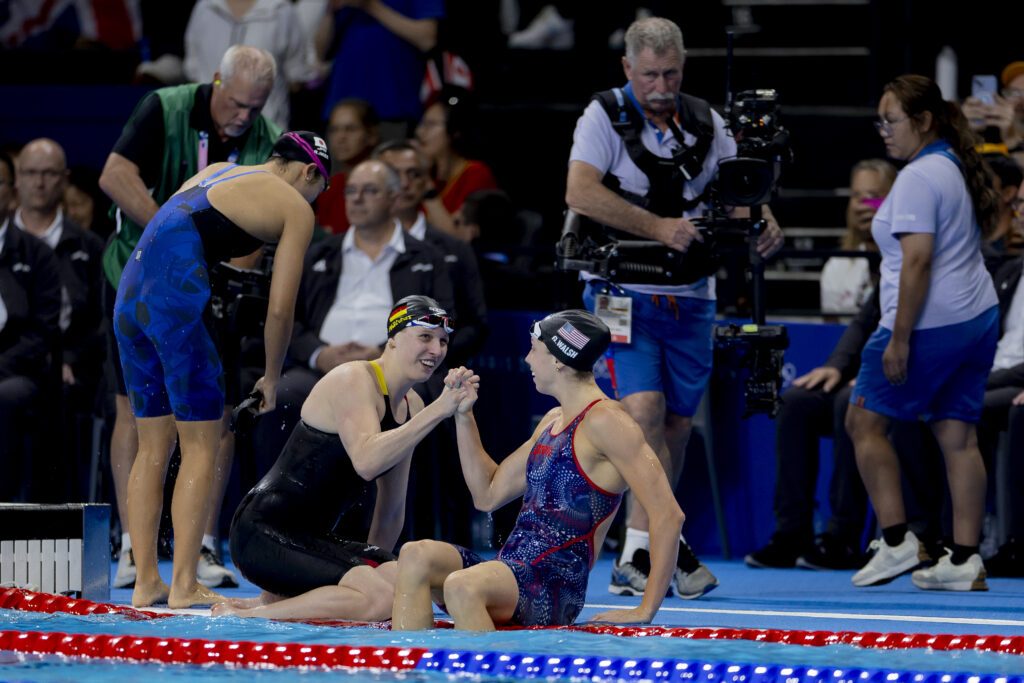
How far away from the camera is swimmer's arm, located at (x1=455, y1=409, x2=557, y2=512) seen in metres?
5.50

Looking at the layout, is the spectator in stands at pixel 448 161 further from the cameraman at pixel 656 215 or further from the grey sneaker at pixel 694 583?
the grey sneaker at pixel 694 583

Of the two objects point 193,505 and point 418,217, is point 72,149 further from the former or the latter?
point 193,505

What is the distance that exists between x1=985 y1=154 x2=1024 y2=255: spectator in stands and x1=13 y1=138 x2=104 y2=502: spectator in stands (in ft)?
15.5

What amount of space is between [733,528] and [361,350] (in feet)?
7.12

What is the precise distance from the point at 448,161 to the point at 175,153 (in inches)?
120

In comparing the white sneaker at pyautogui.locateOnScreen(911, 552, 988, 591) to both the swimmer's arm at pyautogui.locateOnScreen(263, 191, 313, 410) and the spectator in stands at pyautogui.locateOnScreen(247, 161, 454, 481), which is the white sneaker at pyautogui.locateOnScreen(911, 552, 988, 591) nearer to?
the spectator in stands at pyautogui.locateOnScreen(247, 161, 454, 481)

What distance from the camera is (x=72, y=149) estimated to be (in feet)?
36.3

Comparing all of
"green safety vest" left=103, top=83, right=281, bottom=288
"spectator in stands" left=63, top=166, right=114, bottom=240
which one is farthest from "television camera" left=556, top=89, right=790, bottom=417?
"spectator in stands" left=63, top=166, right=114, bottom=240

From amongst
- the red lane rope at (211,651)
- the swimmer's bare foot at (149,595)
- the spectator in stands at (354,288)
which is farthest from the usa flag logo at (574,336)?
the spectator in stands at (354,288)

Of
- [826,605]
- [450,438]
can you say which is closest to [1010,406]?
[826,605]

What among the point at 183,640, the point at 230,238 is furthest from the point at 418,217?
the point at 183,640

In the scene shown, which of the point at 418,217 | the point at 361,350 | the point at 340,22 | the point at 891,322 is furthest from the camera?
the point at 340,22

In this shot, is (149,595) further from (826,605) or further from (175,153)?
(826,605)

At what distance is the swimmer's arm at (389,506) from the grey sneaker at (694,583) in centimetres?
131
